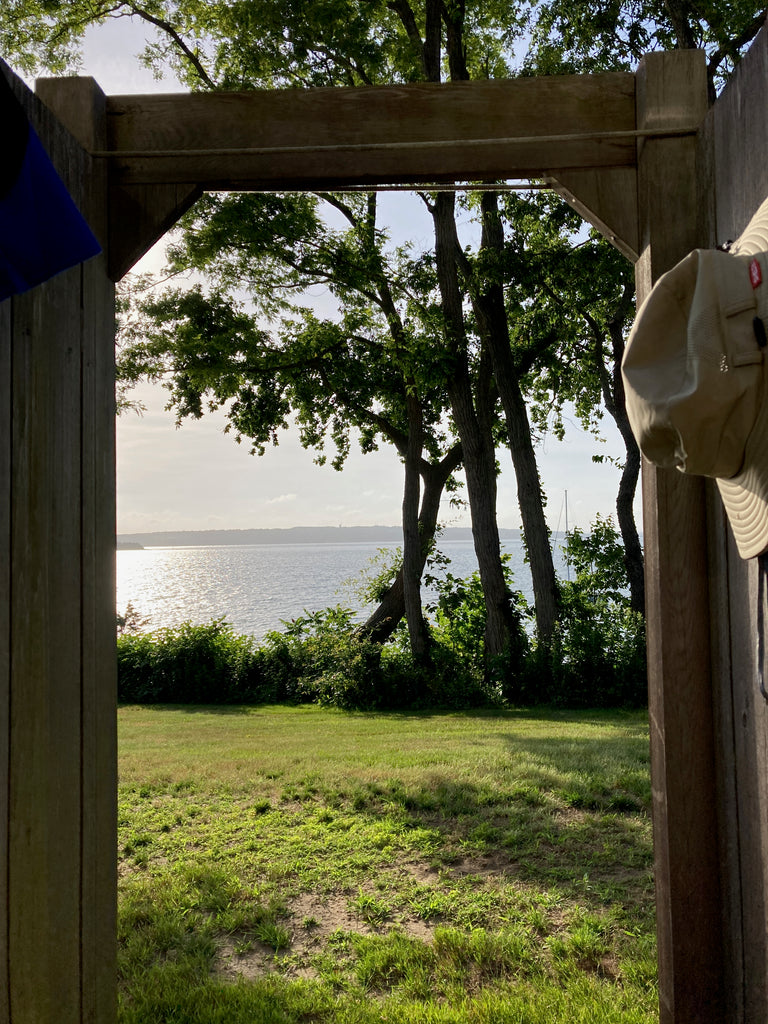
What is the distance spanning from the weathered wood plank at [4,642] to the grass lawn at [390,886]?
92cm

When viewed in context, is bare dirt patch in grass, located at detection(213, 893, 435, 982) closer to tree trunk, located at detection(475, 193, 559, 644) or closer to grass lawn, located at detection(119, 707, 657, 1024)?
grass lawn, located at detection(119, 707, 657, 1024)

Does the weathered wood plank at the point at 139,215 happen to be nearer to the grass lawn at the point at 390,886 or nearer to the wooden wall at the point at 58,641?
the wooden wall at the point at 58,641

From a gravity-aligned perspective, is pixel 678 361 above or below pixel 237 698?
above

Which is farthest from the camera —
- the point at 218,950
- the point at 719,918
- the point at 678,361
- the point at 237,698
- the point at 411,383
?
the point at 411,383

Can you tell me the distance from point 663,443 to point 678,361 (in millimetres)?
152

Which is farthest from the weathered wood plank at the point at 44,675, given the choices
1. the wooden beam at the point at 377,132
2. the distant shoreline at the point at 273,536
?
the distant shoreline at the point at 273,536

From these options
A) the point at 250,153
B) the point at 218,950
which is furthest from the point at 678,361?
the point at 218,950

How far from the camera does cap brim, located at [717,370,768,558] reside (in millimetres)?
1295

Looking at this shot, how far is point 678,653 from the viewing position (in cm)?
207

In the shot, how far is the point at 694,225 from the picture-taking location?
210 centimetres

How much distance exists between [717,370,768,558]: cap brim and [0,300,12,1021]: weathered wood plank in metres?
1.61

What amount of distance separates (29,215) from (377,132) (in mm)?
1161

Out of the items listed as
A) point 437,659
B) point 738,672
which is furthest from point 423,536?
point 738,672

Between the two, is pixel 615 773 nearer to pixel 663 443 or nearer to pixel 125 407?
pixel 663 443
